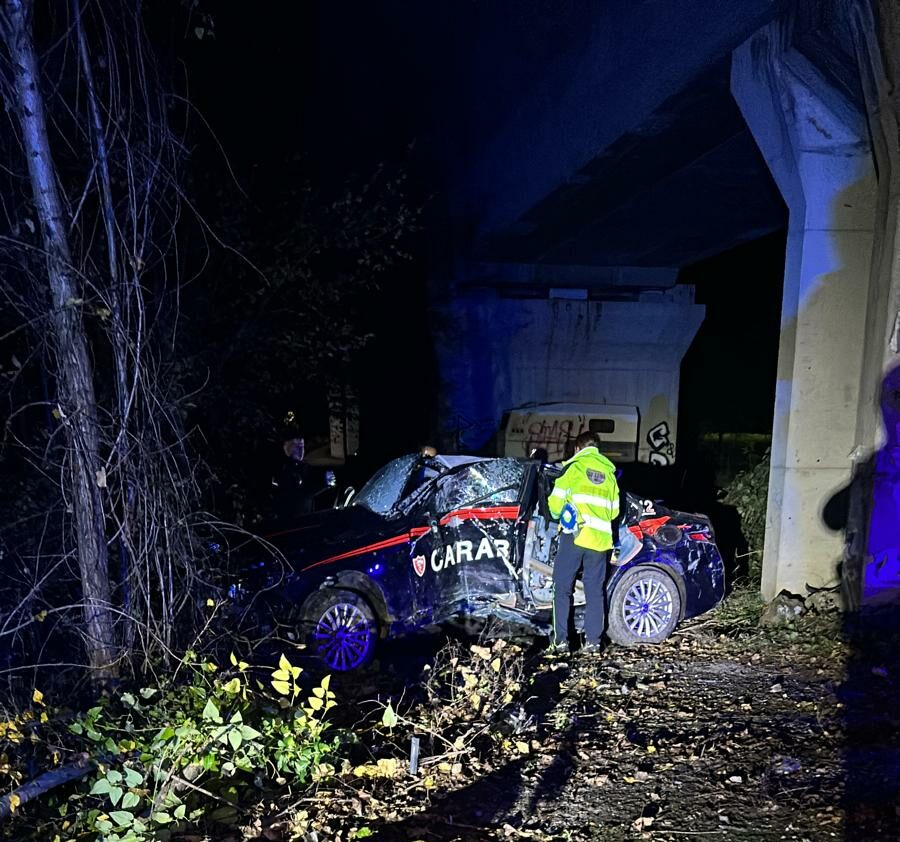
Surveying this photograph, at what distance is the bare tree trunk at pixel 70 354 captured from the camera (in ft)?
11.7

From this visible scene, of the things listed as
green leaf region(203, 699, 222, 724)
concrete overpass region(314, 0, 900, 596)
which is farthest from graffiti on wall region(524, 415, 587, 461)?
green leaf region(203, 699, 222, 724)

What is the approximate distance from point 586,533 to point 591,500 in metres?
0.27

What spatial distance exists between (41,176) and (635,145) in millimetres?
5841

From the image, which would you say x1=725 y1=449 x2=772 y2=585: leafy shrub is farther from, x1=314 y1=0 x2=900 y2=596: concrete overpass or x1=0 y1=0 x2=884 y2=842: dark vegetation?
x1=0 y1=0 x2=884 y2=842: dark vegetation

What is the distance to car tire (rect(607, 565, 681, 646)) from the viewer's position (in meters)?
5.97

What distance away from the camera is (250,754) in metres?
3.61

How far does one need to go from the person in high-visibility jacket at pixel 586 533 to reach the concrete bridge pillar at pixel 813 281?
5.32 feet

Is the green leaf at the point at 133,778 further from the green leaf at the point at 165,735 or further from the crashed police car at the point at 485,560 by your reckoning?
the crashed police car at the point at 485,560

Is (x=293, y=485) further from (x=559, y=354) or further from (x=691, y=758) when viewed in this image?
(x=559, y=354)

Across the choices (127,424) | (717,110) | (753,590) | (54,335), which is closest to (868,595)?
(753,590)

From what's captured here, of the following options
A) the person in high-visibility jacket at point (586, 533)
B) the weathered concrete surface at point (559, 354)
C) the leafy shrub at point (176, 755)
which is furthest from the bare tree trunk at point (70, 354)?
the weathered concrete surface at point (559, 354)

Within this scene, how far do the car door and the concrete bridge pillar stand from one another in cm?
234

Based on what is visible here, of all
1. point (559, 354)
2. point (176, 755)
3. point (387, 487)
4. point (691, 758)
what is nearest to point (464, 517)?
point (387, 487)

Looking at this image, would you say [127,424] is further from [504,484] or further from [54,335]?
[504,484]
